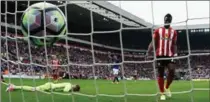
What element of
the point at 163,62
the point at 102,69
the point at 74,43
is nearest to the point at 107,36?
the point at 74,43

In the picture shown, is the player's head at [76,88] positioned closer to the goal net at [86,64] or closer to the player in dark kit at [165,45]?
the goal net at [86,64]

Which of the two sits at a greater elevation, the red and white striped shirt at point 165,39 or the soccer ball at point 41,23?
the soccer ball at point 41,23

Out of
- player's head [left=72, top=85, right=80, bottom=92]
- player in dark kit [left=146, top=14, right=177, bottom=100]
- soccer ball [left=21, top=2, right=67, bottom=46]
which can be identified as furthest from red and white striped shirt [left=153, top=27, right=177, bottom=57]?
player's head [left=72, top=85, right=80, bottom=92]

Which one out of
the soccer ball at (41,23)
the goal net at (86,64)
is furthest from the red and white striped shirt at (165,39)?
the soccer ball at (41,23)

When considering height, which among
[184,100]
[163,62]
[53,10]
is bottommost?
[184,100]

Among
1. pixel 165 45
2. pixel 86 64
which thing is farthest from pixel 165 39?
pixel 86 64

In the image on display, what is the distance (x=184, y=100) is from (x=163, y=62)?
0.63 metres

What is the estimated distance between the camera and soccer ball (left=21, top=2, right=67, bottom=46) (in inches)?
211

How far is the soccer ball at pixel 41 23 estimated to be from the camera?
5.37 meters

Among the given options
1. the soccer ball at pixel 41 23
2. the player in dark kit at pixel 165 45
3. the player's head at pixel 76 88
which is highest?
the soccer ball at pixel 41 23

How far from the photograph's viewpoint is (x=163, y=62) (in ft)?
19.3

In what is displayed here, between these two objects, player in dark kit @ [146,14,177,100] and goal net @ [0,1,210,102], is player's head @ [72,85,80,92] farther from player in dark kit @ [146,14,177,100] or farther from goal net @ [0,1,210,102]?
player in dark kit @ [146,14,177,100]

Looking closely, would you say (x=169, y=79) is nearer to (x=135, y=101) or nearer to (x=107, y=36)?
(x=135, y=101)

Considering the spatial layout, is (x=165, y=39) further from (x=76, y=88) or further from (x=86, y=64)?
(x=86, y=64)
